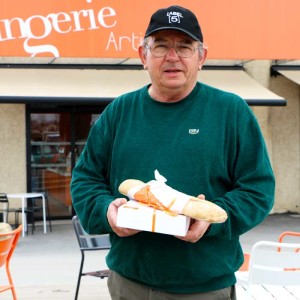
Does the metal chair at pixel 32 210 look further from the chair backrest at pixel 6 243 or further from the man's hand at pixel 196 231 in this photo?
the man's hand at pixel 196 231

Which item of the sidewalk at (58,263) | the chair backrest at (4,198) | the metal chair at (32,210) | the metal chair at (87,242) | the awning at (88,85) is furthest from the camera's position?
the metal chair at (32,210)

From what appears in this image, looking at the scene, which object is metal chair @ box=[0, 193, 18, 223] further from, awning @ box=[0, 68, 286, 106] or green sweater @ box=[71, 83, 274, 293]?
green sweater @ box=[71, 83, 274, 293]

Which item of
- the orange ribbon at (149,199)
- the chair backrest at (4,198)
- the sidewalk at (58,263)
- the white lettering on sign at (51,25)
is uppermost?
the white lettering on sign at (51,25)

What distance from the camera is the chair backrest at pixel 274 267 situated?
4.23m

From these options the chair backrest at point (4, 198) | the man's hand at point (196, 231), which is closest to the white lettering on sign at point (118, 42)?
the chair backrest at point (4, 198)

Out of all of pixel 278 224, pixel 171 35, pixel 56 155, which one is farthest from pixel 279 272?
pixel 56 155

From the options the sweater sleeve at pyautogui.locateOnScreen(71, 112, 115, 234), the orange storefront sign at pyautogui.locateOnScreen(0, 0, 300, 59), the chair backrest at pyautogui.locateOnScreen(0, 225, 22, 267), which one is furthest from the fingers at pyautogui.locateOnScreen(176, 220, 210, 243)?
the orange storefront sign at pyautogui.locateOnScreen(0, 0, 300, 59)

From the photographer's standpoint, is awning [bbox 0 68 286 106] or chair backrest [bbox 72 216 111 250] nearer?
chair backrest [bbox 72 216 111 250]

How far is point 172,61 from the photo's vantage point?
222 cm

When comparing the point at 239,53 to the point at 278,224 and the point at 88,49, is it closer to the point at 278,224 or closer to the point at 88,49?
the point at 88,49

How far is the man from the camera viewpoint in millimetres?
2191

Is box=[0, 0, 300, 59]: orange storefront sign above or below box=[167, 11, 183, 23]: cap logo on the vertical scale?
above

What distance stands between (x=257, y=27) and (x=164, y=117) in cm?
913

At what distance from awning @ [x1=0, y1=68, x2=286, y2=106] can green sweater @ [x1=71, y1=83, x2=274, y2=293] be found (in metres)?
7.80
